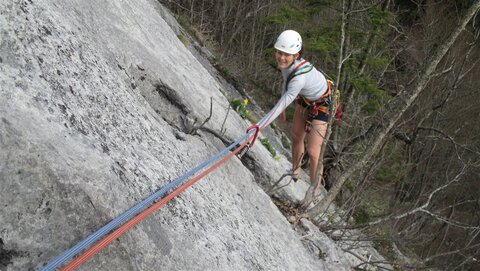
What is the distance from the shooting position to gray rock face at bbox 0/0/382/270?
150 centimetres

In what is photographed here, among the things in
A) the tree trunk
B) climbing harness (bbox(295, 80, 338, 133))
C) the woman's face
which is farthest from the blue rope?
climbing harness (bbox(295, 80, 338, 133))

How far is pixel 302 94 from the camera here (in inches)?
177

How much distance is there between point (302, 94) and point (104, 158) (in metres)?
2.95

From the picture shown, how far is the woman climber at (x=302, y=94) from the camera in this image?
160 inches

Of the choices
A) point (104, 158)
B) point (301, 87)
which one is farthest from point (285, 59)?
point (104, 158)

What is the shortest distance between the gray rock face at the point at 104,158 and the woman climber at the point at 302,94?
1.09m

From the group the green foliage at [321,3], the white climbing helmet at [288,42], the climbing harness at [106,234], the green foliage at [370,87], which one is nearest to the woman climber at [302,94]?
the white climbing helmet at [288,42]

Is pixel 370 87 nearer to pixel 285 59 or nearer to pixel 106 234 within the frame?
pixel 285 59

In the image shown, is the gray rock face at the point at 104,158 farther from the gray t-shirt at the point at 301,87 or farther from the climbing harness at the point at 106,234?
the gray t-shirt at the point at 301,87

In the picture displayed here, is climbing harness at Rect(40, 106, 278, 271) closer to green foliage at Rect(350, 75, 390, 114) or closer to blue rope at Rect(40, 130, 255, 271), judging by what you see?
blue rope at Rect(40, 130, 255, 271)

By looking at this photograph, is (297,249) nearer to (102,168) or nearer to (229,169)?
(229,169)

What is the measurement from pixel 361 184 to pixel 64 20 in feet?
11.8

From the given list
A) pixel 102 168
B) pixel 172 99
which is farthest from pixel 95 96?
pixel 172 99

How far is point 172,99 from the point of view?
3.22m
